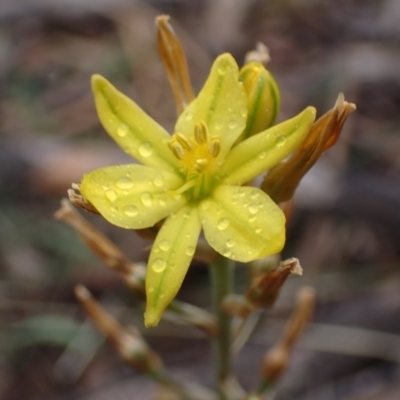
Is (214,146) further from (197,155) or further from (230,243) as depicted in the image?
(230,243)

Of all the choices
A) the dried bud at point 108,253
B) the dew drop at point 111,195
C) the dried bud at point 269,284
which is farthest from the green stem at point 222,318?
the dew drop at point 111,195

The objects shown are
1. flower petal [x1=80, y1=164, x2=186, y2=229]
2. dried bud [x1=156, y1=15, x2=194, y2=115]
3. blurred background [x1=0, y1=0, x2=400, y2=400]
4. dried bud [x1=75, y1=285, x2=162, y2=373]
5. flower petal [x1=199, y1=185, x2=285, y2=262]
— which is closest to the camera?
flower petal [x1=199, y1=185, x2=285, y2=262]

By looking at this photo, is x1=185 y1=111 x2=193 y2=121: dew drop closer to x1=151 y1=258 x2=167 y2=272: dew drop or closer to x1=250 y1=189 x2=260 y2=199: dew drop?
x1=250 y1=189 x2=260 y2=199: dew drop

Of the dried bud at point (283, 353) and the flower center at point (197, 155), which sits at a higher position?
the flower center at point (197, 155)

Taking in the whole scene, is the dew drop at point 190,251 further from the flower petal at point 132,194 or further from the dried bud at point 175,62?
the dried bud at point 175,62

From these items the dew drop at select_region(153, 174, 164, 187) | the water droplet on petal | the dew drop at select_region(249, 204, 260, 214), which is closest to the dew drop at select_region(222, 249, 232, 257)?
the dew drop at select_region(249, 204, 260, 214)

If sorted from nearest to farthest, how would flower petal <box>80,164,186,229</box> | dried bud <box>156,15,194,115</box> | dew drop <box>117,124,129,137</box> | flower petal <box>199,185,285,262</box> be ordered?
flower petal <box>199,185,285,262</box>, flower petal <box>80,164,186,229</box>, dew drop <box>117,124,129,137</box>, dried bud <box>156,15,194,115</box>

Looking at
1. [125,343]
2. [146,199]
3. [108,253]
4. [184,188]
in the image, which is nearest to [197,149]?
[184,188]
